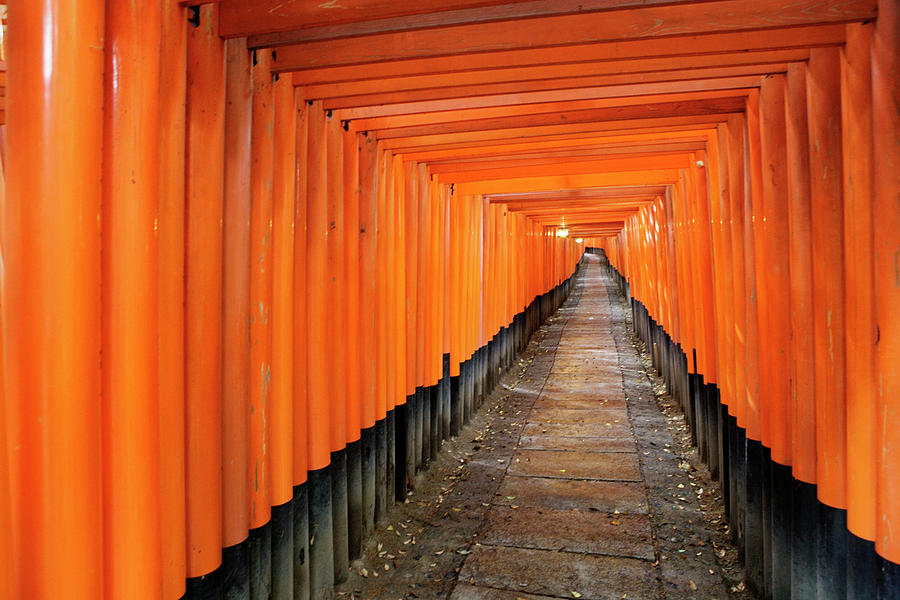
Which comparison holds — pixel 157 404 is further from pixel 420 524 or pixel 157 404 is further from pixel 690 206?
pixel 690 206

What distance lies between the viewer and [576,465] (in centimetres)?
664

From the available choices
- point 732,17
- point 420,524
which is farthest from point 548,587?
point 732,17

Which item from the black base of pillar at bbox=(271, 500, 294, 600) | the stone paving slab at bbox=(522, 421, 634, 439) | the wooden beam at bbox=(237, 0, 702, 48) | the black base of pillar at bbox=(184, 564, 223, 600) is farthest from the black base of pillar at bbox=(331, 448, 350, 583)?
the stone paving slab at bbox=(522, 421, 634, 439)

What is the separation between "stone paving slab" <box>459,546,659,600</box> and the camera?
4090mm

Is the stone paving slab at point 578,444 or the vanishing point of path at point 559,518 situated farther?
the stone paving slab at point 578,444

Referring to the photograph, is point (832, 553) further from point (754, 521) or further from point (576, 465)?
point (576, 465)

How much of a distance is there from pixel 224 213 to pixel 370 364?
2.21 m

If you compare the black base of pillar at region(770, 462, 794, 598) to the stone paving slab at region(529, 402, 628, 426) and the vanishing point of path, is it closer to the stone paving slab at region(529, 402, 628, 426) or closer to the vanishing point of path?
the vanishing point of path

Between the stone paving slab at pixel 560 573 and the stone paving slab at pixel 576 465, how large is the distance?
1.79 metres

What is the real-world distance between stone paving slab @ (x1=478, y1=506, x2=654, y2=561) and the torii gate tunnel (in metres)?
0.85

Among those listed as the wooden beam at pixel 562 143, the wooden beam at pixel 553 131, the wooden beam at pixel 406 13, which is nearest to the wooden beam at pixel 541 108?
the wooden beam at pixel 553 131

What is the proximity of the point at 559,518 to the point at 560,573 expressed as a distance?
37.3 inches

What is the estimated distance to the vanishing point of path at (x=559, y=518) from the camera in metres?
4.23

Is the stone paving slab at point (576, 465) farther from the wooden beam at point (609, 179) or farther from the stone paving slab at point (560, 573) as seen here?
the wooden beam at point (609, 179)
